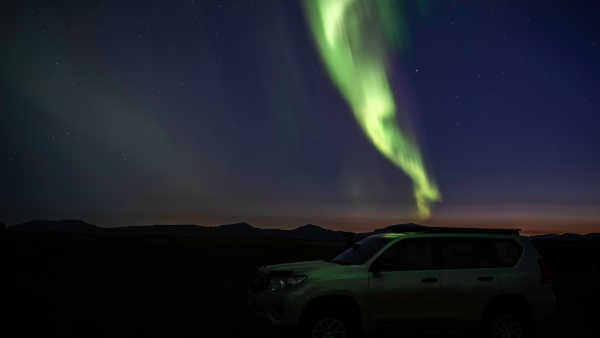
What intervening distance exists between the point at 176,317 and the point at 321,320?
202 inches

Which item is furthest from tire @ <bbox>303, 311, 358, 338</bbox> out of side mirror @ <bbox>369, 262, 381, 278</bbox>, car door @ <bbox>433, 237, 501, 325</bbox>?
car door @ <bbox>433, 237, 501, 325</bbox>

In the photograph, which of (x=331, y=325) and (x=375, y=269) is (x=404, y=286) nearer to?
(x=375, y=269)

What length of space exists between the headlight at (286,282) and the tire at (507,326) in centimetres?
338

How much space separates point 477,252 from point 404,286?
1662 mm

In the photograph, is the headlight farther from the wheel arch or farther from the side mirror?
the wheel arch

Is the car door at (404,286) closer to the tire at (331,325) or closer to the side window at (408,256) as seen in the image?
the side window at (408,256)

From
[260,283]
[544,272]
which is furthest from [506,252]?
[260,283]

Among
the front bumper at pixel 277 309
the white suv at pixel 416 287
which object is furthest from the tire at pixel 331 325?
the front bumper at pixel 277 309

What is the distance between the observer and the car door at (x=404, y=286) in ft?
24.5

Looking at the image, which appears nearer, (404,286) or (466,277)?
(404,286)

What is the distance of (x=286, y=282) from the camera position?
7.33 metres

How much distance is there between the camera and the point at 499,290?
813 centimetres

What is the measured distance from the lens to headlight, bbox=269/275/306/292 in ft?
23.8

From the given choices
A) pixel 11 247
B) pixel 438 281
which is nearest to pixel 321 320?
pixel 438 281
